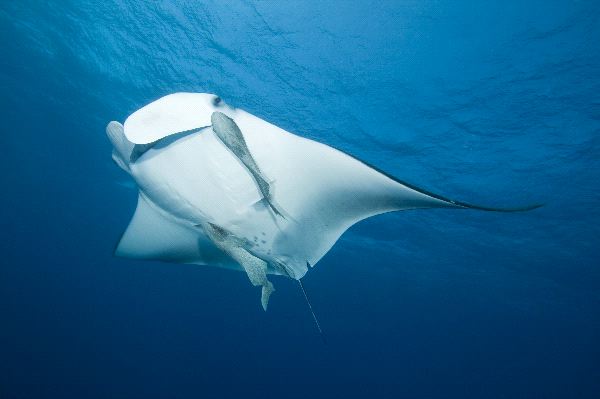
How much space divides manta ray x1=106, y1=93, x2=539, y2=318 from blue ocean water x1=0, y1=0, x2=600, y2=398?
18.5 ft

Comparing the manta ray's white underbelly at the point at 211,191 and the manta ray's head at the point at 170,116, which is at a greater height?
the manta ray's head at the point at 170,116

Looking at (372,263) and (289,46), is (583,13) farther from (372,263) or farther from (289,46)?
(372,263)

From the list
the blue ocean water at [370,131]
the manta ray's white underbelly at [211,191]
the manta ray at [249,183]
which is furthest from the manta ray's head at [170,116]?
the blue ocean water at [370,131]

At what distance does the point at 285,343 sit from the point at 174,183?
76526mm

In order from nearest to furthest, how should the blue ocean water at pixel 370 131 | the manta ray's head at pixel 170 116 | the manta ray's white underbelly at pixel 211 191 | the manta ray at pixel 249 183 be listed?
the manta ray's head at pixel 170 116
the manta ray at pixel 249 183
the manta ray's white underbelly at pixel 211 191
the blue ocean water at pixel 370 131

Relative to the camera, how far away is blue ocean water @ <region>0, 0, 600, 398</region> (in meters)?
7.02

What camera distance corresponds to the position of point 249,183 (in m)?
2.52

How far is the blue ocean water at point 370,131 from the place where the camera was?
277 inches

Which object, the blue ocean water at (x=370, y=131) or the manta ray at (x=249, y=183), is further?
the blue ocean water at (x=370, y=131)

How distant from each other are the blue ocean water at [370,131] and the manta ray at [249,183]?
5.62 meters

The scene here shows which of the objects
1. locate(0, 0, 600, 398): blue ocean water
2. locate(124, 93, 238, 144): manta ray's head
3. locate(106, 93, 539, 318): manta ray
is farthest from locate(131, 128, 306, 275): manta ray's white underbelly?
locate(0, 0, 600, 398): blue ocean water

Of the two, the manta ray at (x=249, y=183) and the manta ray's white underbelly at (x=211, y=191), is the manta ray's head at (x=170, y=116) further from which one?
the manta ray's white underbelly at (x=211, y=191)

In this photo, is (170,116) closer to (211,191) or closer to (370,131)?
(211,191)

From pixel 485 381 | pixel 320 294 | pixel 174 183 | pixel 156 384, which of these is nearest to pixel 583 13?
pixel 174 183
